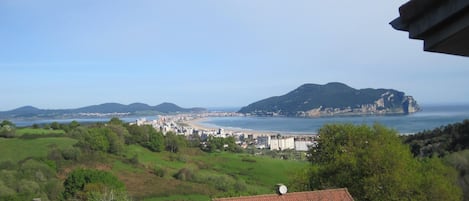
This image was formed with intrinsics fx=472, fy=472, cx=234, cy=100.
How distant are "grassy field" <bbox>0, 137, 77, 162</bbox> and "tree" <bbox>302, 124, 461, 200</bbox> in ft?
139

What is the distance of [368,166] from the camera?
62.1ft

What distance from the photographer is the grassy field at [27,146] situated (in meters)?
55.2

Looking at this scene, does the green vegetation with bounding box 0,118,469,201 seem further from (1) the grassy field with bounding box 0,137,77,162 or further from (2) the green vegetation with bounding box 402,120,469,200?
(2) the green vegetation with bounding box 402,120,469,200

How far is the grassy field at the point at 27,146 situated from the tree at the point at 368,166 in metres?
42.3

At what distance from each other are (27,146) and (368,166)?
1999 inches

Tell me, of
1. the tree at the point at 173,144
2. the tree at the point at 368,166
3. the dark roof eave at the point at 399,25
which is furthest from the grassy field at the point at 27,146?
the dark roof eave at the point at 399,25

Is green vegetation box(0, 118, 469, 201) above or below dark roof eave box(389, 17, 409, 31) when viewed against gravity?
below

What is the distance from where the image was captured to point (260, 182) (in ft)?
180

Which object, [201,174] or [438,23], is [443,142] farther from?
[438,23]

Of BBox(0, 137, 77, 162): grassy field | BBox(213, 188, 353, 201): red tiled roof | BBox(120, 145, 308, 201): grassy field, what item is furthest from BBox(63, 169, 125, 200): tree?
BBox(213, 188, 353, 201): red tiled roof

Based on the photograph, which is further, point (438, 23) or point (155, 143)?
point (155, 143)

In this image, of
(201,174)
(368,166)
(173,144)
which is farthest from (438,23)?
(173,144)

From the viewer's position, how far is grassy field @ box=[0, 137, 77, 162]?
55.2 metres

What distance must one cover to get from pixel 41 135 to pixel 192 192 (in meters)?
29.4
